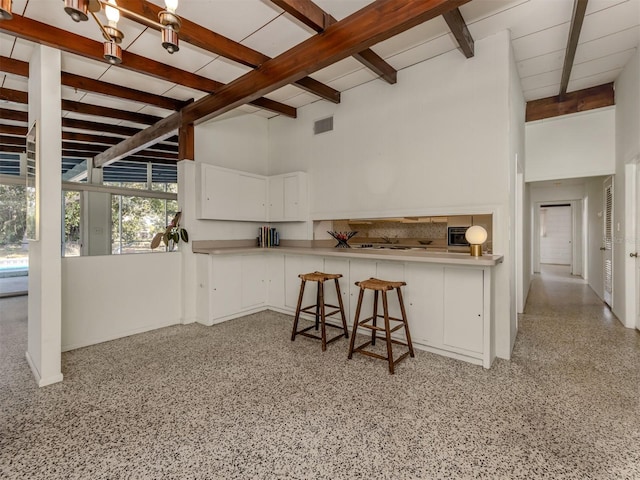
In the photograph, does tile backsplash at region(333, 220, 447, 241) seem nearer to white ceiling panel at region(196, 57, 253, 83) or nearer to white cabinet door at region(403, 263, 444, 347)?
white cabinet door at region(403, 263, 444, 347)

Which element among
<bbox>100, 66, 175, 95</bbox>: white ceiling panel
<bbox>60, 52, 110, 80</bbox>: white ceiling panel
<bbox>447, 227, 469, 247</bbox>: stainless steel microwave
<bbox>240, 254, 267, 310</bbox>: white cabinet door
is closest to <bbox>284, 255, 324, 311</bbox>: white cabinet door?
<bbox>240, 254, 267, 310</bbox>: white cabinet door

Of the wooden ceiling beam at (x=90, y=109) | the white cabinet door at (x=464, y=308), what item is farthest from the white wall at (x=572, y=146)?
the wooden ceiling beam at (x=90, y=109)

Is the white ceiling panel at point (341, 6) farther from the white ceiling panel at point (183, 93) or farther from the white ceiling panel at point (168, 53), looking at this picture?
the white ceiling panel at point (183, 93)

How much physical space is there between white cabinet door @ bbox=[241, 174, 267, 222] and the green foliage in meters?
4.35

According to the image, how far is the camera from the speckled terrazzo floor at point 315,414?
1689 mm

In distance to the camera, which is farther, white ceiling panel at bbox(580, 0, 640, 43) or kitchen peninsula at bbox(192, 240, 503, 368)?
kitchen peninsula at bbox(192, 240, 503, 368)

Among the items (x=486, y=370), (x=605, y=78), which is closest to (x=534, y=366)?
(x=486, y=370)

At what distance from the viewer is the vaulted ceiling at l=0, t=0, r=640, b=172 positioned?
258 centimetres

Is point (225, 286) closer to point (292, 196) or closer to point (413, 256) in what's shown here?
point (292, 196)

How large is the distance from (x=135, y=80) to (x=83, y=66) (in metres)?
0.51

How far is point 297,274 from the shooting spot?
4.44 metres

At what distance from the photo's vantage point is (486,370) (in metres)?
2.79

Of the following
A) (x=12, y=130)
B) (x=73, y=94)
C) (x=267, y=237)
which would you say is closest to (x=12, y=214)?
(x=12, y=130)

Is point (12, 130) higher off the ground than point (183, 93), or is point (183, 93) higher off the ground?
point (183, 93)
